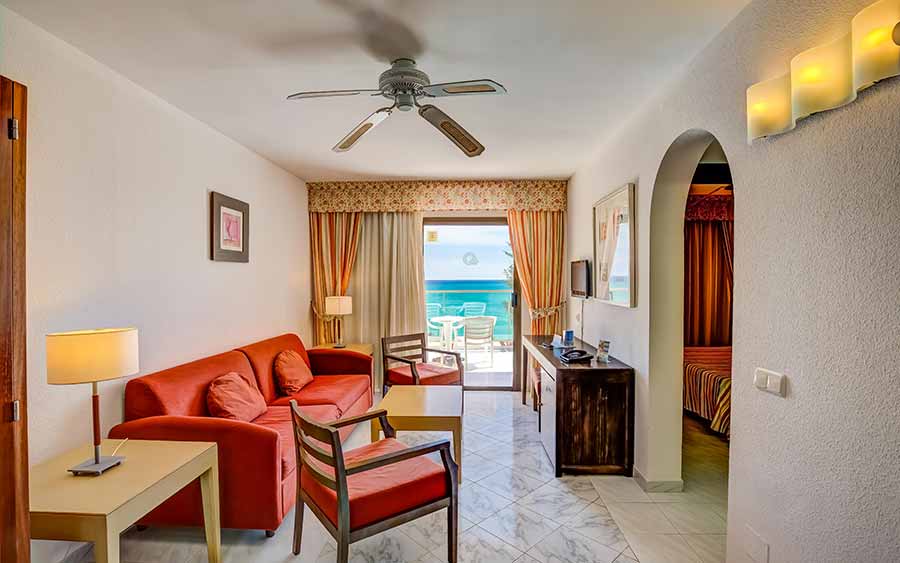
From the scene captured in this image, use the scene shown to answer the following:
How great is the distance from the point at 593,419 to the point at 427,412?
117cm

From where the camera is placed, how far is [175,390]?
2564 millimetres

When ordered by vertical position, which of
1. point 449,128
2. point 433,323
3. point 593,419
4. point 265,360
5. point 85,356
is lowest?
point 593,419

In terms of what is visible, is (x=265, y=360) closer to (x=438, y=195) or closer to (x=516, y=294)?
(x=438, y=195)

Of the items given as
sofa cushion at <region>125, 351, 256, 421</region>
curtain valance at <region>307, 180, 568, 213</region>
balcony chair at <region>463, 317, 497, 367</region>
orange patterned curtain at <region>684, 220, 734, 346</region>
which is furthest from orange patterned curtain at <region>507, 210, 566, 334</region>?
sofa cushion at <region>125, 351, 256, 421</region>

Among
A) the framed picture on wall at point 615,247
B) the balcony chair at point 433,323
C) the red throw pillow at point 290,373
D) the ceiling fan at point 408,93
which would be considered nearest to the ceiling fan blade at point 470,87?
the ceiling fan at point 408,93

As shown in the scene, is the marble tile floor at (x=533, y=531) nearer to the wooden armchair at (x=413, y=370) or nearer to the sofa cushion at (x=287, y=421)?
the sofa cushion at (x=287, y=421)

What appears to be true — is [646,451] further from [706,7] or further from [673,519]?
[706,7]

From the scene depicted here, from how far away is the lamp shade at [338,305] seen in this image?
4.90 metres

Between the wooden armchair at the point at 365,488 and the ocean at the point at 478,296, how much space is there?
3.24 meters

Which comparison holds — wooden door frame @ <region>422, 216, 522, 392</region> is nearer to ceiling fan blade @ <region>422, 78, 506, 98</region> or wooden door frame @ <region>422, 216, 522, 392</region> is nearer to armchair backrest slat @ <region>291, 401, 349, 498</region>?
ceiling fan blade @ <region>422, 78, 506, 98</region>

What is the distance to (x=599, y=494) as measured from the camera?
9.32 feet

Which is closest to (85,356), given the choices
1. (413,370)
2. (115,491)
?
(115,491)

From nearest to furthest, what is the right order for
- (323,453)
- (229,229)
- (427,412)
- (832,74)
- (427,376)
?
(832,74) < (323,453) < (427,412) < (229,229) < (427,376)

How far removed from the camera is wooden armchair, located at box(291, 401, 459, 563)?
184cm
